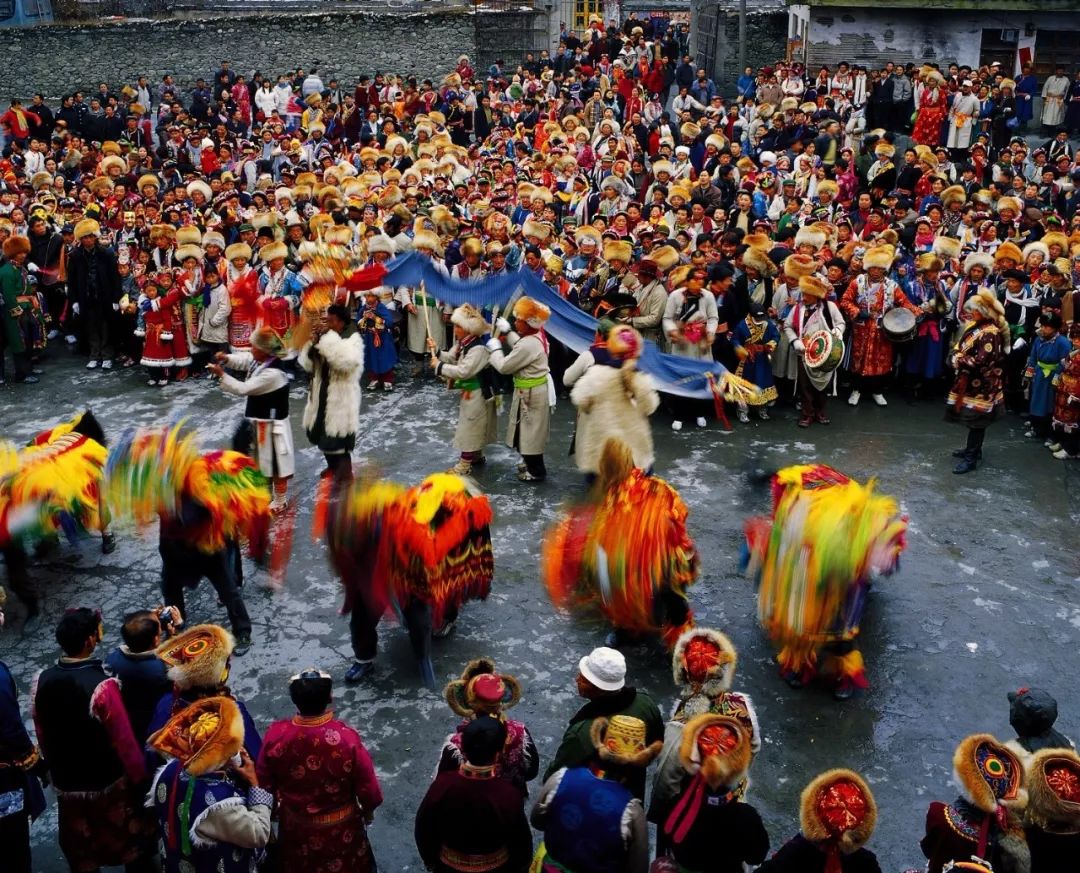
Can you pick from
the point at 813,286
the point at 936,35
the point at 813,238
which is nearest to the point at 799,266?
the point at 813,286

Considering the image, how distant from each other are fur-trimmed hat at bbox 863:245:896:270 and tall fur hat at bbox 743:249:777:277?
3.18ft

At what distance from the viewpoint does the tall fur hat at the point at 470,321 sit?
30.9ft

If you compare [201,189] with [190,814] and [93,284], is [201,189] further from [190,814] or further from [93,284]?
[190,814]

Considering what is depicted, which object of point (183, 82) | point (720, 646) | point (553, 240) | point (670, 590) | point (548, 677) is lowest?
point (548, 677)

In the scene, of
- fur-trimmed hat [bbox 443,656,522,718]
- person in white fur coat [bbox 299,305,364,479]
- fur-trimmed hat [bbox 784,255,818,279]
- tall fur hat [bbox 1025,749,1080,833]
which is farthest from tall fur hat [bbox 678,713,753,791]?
fur-trimmed hat [bbox 784,255,818,279]

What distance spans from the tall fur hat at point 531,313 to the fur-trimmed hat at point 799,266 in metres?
3.07

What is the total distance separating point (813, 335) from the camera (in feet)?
35.6

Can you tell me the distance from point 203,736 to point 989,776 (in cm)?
304

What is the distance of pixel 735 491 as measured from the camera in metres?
9.59

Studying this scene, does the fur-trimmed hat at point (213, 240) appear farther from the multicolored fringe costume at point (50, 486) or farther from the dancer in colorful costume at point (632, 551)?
the dancer in colorful costume at point (632, 551)

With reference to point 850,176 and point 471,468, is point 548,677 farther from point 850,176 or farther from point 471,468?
point 850,176

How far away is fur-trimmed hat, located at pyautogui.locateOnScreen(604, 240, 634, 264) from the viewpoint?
1133 centimetres

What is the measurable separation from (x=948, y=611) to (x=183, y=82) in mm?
26004

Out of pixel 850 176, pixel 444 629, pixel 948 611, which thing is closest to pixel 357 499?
pixel 444 629
